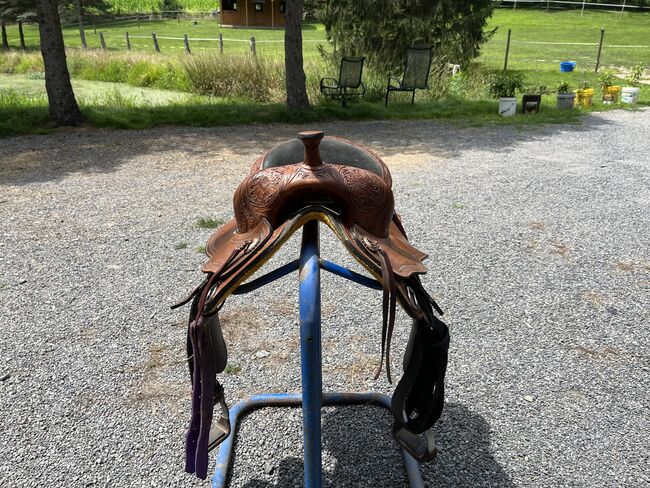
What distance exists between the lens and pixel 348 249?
1.64 metres

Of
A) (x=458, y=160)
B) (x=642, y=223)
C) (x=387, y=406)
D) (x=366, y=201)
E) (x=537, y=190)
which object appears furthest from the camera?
(x=458, y=160)

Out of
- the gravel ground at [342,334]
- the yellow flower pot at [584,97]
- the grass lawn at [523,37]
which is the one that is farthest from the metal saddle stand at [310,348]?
the grass lawn at [523,37]

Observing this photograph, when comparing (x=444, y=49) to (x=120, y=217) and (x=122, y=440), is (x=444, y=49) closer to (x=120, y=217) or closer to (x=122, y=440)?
(x=120, y=217)

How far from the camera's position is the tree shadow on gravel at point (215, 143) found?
21.4 feet

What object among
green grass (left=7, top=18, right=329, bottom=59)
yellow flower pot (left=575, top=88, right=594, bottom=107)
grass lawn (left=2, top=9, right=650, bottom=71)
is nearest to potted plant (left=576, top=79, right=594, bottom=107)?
yellow flower pot (left=575, top=88, right=594, bottom=107)

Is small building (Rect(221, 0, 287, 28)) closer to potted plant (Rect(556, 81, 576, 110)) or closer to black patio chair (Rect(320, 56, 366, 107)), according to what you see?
black patio chair (Rect(320, 56, 366, 107))

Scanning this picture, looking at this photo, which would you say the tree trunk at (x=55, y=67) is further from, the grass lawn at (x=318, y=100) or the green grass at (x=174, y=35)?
the green grass at (x=174, y=35)

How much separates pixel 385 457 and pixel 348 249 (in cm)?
109

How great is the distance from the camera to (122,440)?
230 cm

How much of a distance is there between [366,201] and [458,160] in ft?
17.7

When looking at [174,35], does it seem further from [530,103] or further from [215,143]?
[530,103]

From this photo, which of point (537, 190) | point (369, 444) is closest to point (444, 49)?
point (537, 190)

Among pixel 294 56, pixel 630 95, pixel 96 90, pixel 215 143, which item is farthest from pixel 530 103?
pixel 96 90

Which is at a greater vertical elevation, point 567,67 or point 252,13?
point 252,13
